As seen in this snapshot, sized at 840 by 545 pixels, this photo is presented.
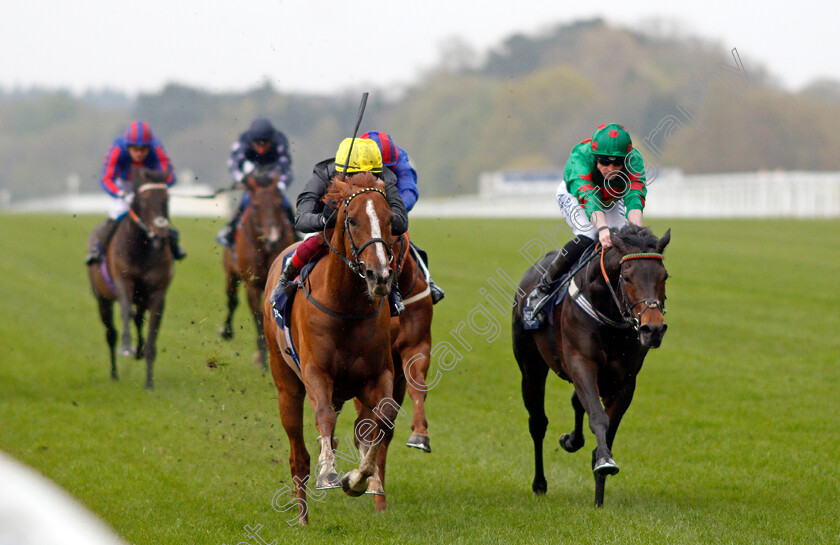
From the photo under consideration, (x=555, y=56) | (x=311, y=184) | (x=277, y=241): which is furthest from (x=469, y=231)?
(x=555, y=56)

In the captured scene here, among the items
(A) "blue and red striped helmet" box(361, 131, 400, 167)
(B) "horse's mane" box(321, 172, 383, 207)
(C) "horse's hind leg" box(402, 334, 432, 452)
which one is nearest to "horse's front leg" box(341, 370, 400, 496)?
(C) "horse's hind leg" box(402, 334, 432, 452)

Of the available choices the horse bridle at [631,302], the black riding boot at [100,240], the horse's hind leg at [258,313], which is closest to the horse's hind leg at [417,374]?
the horse bridle at [631,302]

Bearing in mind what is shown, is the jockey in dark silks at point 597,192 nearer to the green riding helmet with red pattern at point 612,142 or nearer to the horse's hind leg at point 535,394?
the green riding helmet with red pattern at point 612,142

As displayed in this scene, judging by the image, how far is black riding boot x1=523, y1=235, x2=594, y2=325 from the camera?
6.64 metres

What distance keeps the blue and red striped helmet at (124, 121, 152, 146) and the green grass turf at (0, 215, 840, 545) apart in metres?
2.60

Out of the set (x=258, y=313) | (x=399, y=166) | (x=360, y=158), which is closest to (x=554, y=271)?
(x=399, y=166)

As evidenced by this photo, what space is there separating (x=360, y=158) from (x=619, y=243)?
1543 mm

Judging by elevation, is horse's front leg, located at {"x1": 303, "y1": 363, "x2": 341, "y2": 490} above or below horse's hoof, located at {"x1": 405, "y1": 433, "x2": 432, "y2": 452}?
above

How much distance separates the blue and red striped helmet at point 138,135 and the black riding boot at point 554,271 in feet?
19.1

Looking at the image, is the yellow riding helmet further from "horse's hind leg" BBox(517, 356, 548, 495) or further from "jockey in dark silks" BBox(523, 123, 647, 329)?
"horse's hind leg" BBox(517, 356, 548, 495)

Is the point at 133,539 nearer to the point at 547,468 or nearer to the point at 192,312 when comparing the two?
the point at 547,468

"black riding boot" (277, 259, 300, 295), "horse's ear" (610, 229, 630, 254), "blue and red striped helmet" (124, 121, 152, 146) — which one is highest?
"blue and red striped helmet" (124, 121, 152, 146)

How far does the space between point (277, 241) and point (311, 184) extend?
16.0 ft

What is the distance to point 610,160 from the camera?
256 inches
